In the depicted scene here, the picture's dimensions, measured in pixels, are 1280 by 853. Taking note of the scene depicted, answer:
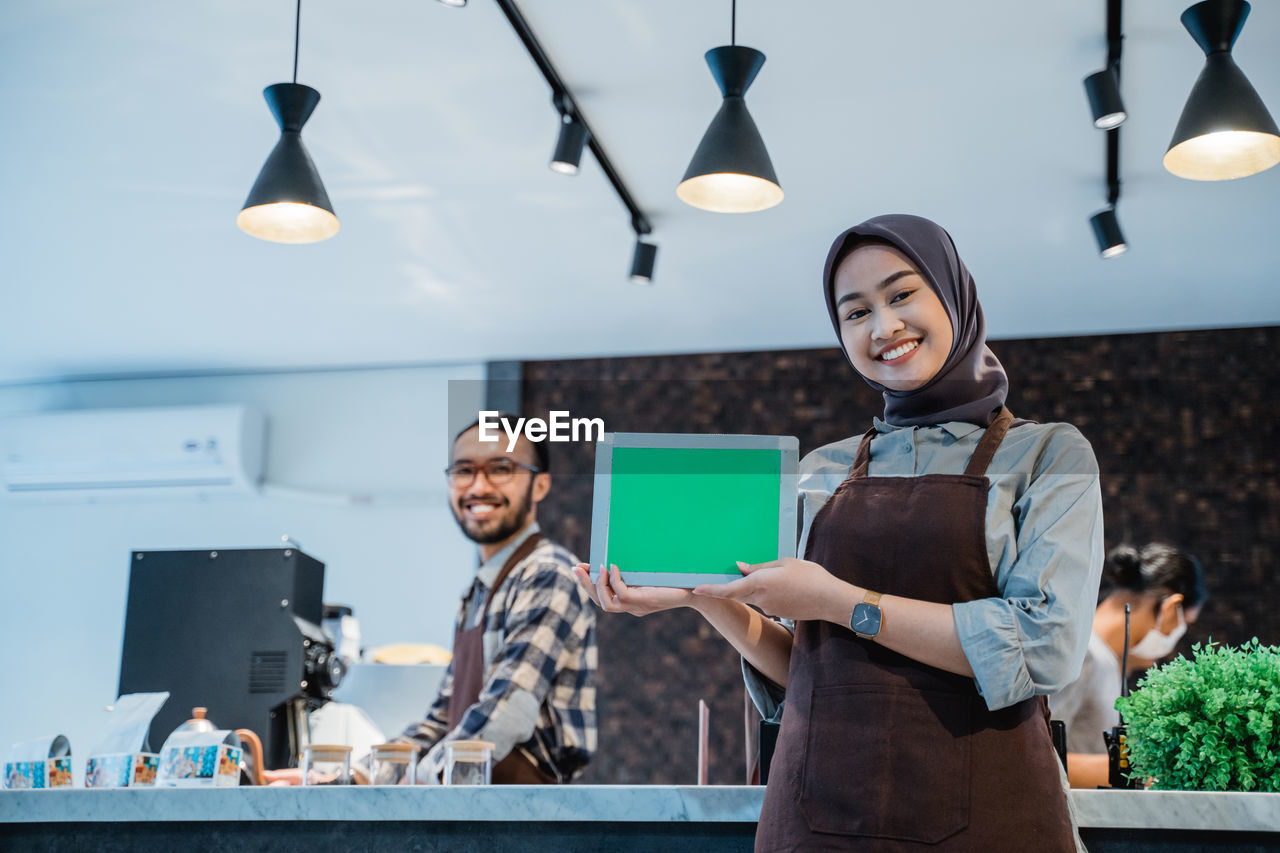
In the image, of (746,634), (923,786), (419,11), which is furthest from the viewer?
(419,11)

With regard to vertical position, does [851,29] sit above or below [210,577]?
above

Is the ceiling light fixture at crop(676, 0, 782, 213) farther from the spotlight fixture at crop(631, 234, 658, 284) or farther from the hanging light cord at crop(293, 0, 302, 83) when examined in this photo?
the spotlight fixture at crop(631, 234, 658, 284)

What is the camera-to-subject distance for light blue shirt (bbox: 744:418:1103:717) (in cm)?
118

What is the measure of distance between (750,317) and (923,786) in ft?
13.4

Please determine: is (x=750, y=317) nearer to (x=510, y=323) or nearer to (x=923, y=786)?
(x=510, y=323)

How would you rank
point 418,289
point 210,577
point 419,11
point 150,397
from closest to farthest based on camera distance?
point 210,577 < point 419,11 < point 418,289 < point 150,397

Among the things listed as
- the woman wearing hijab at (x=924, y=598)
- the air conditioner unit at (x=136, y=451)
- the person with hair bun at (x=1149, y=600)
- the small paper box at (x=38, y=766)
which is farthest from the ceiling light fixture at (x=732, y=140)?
the air conditioner unit at (x=136, y=451)

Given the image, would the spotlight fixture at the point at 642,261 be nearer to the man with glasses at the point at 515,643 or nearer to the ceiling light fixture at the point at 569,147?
the ceiling light fixture at the point at 569,147

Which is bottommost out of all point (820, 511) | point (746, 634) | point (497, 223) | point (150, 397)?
point (746, 634)

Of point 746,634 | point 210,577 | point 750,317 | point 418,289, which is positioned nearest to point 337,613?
point 418,289

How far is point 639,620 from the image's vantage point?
5.53 metres

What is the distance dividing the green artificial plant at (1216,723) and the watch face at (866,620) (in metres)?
0.63

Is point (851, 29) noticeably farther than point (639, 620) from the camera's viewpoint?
No

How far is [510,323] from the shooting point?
5.29 m
